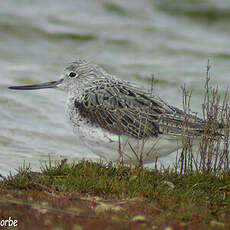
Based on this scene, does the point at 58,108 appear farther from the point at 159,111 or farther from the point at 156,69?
the point at 159,111

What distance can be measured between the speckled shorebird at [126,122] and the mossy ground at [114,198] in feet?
1.79

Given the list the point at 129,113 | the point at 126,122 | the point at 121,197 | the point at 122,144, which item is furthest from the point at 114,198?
the point at 129,113

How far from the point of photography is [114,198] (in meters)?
6.68

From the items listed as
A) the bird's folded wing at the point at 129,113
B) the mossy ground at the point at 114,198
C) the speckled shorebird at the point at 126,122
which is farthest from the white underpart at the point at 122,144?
the mossy ground at the point at 114,198

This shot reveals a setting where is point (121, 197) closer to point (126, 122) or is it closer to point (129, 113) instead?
point (126, 122)

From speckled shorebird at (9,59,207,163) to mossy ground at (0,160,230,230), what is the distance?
545 mm

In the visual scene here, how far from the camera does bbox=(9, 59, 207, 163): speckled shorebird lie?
851 centimetres

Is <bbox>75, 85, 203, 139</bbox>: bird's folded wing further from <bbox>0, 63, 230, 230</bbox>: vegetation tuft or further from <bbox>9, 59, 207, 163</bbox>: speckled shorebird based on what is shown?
<bbox>0, 63, 230, 230</bbox>: vegetation tuft

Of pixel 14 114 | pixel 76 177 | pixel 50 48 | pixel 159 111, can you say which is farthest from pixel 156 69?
pixel 76 177

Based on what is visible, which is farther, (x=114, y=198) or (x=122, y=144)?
(x=122, y=144)

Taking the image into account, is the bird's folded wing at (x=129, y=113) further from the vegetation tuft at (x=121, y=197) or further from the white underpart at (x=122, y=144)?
the vegetation tuft at (x=121, y=197)

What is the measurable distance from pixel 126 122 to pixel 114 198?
2.39 meters

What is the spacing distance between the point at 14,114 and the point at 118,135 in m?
6.79

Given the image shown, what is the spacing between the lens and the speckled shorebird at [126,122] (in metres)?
8.51
